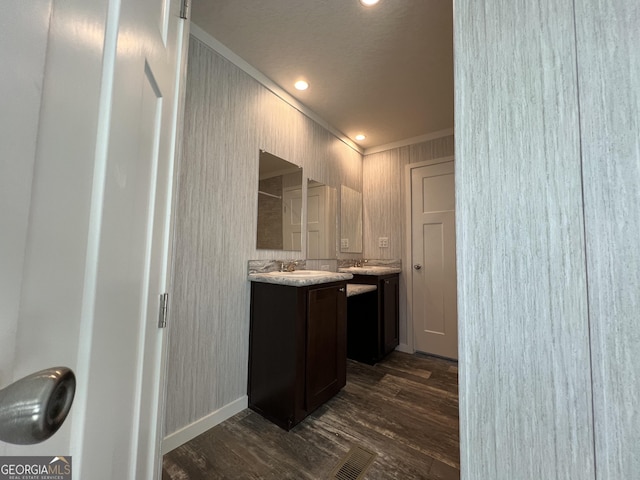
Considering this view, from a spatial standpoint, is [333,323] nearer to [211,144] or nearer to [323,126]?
[211,144]

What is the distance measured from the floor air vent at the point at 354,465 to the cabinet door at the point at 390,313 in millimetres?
1361

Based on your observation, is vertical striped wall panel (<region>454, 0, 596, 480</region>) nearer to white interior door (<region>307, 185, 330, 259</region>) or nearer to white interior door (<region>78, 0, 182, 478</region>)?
white interior door (<region>78, 0, 182, 478</region>)

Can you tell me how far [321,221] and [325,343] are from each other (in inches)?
50.9

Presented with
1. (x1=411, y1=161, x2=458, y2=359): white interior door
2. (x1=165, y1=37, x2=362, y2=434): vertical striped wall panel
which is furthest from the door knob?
(x1=411, y1=161, x2=458, y2=359): white interior door

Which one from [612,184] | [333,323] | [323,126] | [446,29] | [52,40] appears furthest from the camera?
[323,126]

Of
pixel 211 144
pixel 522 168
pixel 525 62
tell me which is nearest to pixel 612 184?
pixel 522 168

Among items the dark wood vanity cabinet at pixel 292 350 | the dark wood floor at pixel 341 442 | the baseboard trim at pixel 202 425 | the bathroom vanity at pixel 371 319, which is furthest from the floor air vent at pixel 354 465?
the bathroom vanity at pixel 371 319

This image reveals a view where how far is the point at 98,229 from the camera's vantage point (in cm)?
38

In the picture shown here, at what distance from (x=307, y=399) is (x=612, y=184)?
1.78 metres

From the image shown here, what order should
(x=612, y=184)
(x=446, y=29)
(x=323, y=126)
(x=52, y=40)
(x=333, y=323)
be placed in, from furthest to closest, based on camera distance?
1. (x=323, y=126)
2. (x=333, y=323)
3. (x=446, y=29)
4. (x=612, y=184)
5. (x=52, y=40)

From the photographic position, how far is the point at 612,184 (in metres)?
0.48

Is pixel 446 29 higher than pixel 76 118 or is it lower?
higher

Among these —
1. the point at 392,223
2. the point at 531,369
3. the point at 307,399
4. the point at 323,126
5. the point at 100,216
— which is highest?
the point at 323,126

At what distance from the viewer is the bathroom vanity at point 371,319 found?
2.64m
